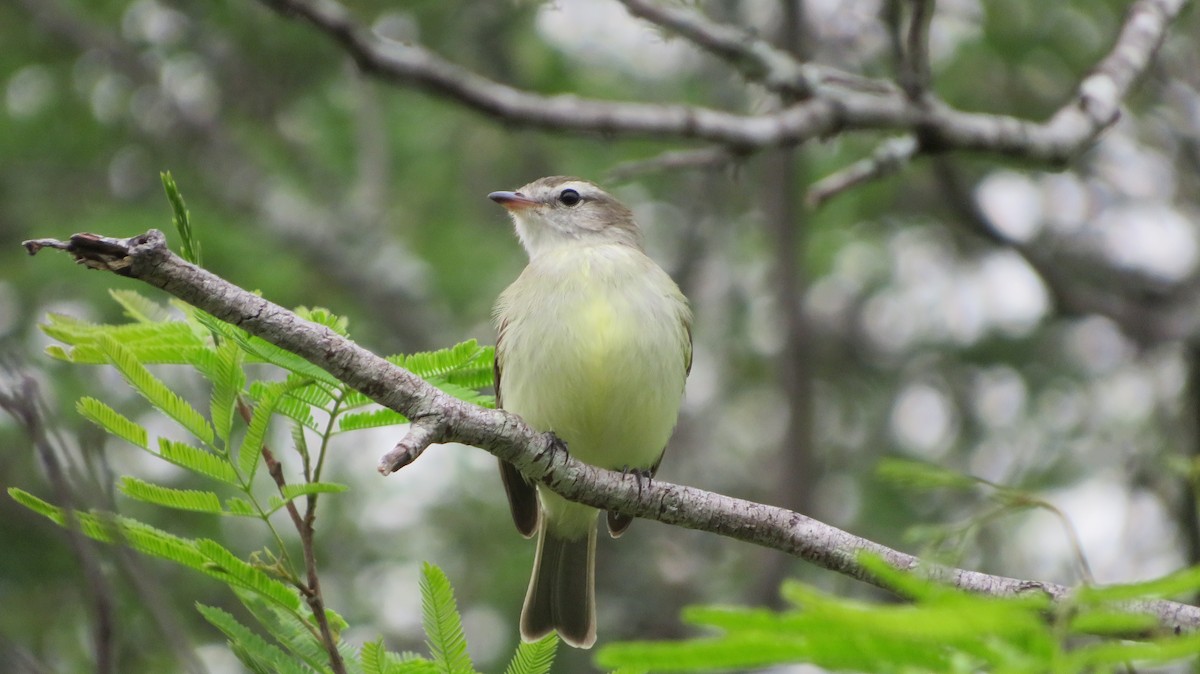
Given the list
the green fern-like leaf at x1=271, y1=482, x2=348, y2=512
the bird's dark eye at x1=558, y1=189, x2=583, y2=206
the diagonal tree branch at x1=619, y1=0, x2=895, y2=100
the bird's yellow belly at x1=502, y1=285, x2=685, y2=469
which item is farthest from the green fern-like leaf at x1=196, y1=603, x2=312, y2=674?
the bird's dark eye at x1=558, y1=189, x2=583, y2=206

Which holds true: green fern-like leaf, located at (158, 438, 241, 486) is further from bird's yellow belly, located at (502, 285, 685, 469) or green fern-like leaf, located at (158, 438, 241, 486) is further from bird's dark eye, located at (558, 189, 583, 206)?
bird's dark eye, located at (558, 189, 583, 206)

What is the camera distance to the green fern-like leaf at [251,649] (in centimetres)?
312

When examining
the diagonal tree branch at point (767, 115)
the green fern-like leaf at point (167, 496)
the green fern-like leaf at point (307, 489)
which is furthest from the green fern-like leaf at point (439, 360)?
the diagonal tree branch at point (767, 115)

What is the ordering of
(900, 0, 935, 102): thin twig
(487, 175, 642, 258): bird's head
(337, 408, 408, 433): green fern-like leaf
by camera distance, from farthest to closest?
1. (487, 175, 642, 258): bird's head
2. (900, 0, 935, 102): thin twig
3. (337, 408, 408, 433): green fern-like leaf

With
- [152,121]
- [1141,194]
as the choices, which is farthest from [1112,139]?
[152,121]

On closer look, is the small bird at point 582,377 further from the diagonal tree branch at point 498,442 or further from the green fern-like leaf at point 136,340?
the green fern-like leaf at point 136,340

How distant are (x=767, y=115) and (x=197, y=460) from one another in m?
2.83

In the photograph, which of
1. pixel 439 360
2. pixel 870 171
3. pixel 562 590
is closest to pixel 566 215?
pixel 562 590

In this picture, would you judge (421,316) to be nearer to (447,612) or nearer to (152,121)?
(152,121)

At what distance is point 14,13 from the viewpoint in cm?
1038

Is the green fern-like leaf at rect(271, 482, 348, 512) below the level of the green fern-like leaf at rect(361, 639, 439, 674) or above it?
above

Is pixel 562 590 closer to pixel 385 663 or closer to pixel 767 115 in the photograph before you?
pixel 767 115

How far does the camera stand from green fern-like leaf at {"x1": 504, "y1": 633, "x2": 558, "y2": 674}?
10.4ft

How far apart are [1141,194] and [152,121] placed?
8.23m
